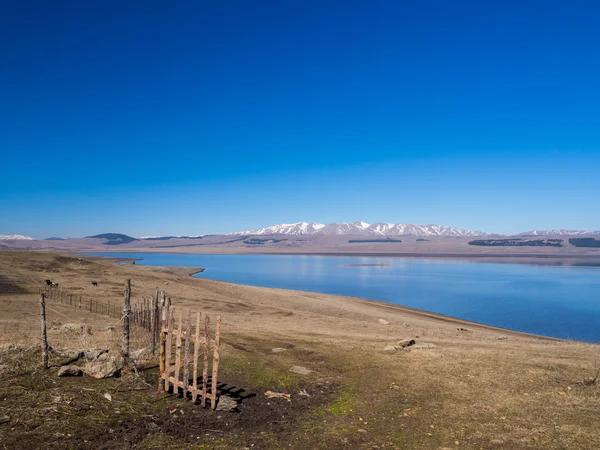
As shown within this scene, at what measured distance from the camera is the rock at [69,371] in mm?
12699

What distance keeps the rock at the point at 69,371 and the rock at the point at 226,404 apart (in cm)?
489

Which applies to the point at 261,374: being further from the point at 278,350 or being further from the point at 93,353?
the point at 93,353

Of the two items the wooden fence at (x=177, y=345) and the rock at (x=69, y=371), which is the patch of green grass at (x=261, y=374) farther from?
the rock at (x=69, y=371)

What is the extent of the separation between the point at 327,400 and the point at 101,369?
741cm

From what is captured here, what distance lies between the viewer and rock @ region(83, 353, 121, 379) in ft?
42.8

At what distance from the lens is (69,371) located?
42.0ft

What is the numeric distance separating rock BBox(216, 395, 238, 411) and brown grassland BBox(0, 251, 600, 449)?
0.22 metres

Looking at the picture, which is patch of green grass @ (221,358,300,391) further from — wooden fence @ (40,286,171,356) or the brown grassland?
wooden fence @ (40,286,171,356)

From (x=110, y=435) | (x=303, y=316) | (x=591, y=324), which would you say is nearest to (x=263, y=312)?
(x=303, y=316)

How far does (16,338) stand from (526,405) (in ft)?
64.9

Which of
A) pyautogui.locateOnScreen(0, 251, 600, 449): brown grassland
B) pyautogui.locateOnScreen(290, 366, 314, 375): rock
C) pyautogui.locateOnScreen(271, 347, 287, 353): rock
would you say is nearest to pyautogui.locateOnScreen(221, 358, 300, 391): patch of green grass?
pyautogui.locateOnScreen(0, 251, 600, 449): brown grassland

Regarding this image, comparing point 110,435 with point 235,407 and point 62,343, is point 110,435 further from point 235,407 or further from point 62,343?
point 62,343

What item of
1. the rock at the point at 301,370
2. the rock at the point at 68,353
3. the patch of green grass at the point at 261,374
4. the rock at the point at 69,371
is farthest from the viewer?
the rock at the point at 301,370

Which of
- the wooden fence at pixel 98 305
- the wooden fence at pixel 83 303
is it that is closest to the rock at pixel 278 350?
the wooden fence at pixel 98 305
